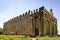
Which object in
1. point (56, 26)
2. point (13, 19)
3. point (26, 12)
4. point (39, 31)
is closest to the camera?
point (39, 31)

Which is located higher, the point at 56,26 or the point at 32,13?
the point at 32,13

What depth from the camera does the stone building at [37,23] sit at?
30047 mm

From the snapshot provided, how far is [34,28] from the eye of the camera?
31.4 m

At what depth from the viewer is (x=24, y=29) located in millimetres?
34594

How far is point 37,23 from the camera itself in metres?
31.1

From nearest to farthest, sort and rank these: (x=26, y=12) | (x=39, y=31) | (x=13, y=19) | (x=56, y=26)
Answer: (x=39, y=31)
(x=26, y=12)
(x=56, y=26)
(x=13, y=19)

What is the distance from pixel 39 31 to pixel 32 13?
173 inches

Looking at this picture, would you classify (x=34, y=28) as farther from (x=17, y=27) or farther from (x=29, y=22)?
(x=17, y=27)

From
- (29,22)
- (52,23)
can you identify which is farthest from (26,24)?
(52,23)

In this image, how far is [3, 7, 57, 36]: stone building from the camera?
30.0 m

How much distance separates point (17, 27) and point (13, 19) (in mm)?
3255

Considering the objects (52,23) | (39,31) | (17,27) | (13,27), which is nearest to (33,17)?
(39,31)

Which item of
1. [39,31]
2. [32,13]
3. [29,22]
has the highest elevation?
[32,13]

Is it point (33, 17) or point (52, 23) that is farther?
point (52, 23)
